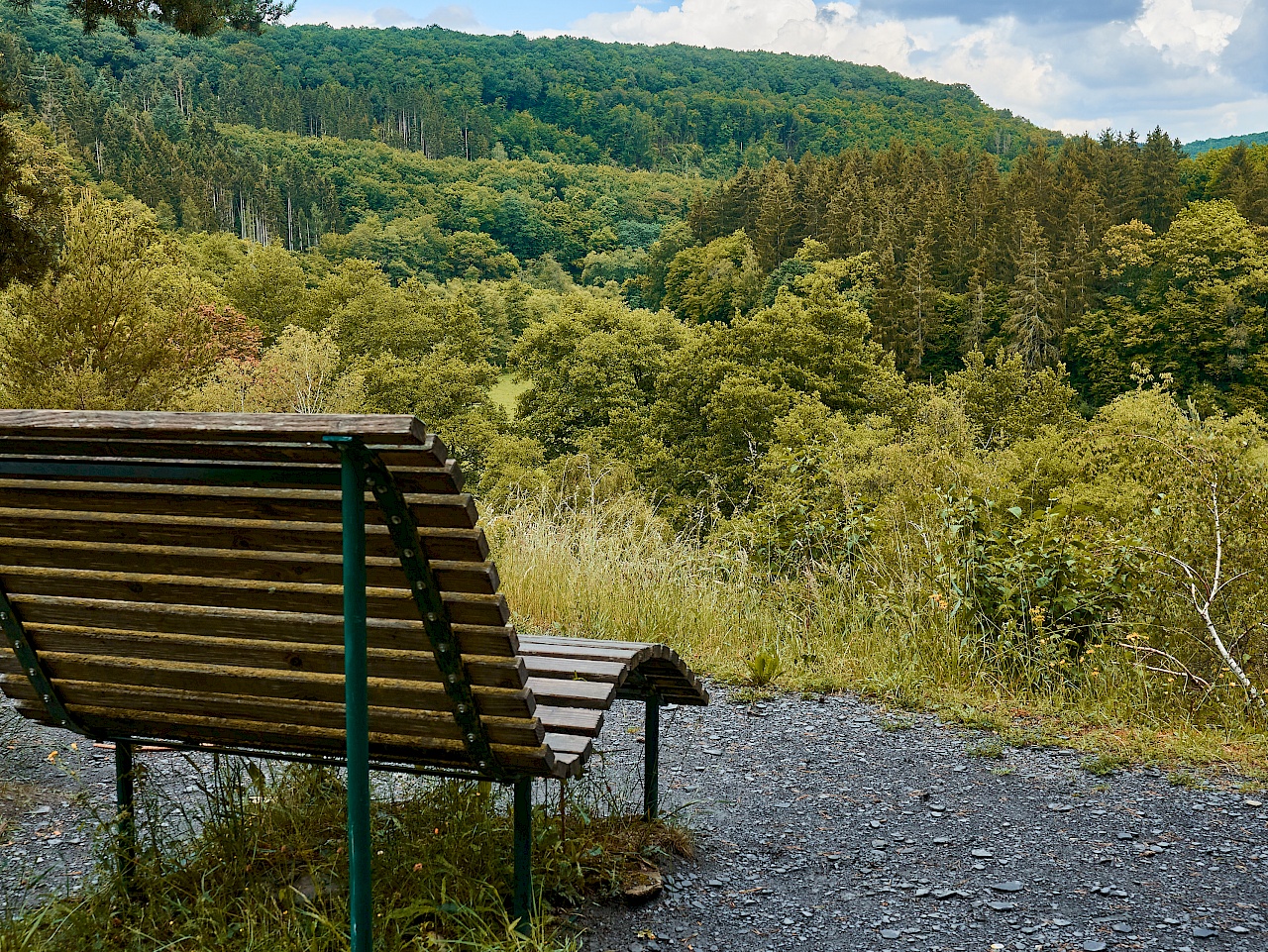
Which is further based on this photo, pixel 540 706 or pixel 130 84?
pixel 130 84

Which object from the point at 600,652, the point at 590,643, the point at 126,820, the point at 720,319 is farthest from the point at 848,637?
the point at 720,319

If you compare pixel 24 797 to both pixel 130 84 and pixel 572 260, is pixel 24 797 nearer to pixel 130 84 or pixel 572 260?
pixel 572 260

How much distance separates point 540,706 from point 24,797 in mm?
1809

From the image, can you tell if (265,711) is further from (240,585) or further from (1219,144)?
(1219,144)

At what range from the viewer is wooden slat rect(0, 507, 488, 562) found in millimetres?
1523

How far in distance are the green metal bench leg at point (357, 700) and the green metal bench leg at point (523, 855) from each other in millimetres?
546

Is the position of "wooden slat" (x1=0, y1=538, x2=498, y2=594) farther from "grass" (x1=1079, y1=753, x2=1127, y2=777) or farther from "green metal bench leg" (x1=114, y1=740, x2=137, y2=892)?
"grass" (x1=1079, y1=753, x2=1127, y2=777)

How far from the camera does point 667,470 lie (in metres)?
36.2

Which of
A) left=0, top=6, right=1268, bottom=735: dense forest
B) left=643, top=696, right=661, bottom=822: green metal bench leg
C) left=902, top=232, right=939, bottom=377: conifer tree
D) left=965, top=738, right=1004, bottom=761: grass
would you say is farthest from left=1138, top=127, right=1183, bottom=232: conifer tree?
left=643, top=696, right=661, bottom=822: green metal bench leg

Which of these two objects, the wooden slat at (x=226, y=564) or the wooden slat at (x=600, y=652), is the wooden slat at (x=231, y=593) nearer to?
the wooden slat at (x=226, y=564)

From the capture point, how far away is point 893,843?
9.31 ft

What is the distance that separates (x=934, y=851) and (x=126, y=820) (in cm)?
204

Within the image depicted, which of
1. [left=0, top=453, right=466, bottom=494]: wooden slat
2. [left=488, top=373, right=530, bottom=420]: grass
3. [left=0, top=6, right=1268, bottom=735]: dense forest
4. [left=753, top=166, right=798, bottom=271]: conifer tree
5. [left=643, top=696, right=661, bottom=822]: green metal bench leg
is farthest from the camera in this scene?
[left=753, top=166, right=798, bottom=271]: conifer tree

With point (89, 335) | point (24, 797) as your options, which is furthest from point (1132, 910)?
point (89, 335)
